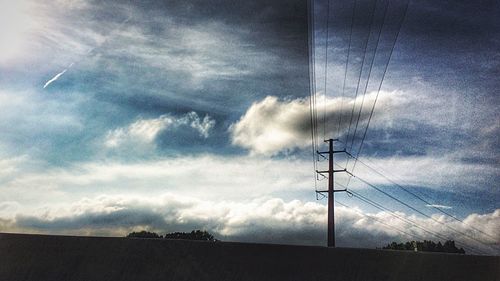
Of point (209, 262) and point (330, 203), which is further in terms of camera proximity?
point (330, 203)

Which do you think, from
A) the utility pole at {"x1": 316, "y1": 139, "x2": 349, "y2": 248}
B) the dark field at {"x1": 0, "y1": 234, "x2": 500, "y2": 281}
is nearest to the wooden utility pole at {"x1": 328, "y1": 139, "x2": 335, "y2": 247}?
the utility pole at {"x1": 316, "y1": 139, "x2": 349, "y2": 248}

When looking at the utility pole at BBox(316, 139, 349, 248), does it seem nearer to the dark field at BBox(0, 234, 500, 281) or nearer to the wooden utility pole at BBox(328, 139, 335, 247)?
the wooden utility pole at BBox(328, 139, 335, 247)

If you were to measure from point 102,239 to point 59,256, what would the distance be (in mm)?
535

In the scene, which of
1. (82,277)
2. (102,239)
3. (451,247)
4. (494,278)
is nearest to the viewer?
(494,278)

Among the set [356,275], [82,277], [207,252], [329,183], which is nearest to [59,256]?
[82,277]

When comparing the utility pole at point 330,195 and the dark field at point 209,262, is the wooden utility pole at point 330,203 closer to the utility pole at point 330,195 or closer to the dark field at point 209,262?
the utility pole at point 330,195

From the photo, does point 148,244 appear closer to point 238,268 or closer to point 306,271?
point 238,268

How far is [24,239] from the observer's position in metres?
5.67

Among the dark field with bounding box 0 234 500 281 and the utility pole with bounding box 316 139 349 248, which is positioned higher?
the utility pole with bounding box 316 139 349 248

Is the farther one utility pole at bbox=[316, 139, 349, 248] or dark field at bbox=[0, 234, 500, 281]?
utility pole at bbox=[316, 139, 349, 248]

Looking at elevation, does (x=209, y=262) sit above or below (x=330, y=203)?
below

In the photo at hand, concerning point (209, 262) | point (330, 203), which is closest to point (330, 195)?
point (330, 203)

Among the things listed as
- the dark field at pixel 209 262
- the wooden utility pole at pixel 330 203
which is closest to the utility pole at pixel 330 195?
the wooden utility pole at pixel 330 203

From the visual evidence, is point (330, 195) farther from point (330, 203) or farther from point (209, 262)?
point (209, 262)
